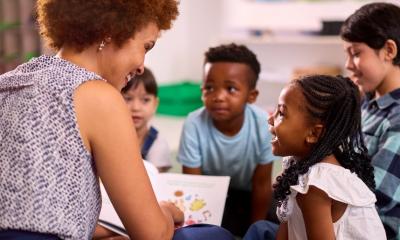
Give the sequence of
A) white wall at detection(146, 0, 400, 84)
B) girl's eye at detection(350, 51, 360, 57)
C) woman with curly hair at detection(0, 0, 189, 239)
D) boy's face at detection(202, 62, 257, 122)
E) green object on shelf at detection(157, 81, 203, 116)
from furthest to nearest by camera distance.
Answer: green object on shelf at detection(157, 81, 203, 116) → white wall at detection(146, 0, 400, 84) → boy's face at detection(202, 62, 257, 122) → girl's eye at detection(350, 51, 360, 57) → woman with curly hair at detection(0, 0, 189, 239)

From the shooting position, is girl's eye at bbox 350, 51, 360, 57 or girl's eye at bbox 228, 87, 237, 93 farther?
girl's eye at bbox 228, 87, 237, 93

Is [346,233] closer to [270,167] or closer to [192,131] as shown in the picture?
[270,167]

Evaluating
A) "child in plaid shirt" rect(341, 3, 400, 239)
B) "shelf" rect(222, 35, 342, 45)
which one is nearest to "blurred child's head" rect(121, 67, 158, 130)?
"child in plaid shirt" rect(341, 3, 400, 239)

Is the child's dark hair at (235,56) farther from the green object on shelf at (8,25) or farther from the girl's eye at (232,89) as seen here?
the green object on shelf at (8,25)

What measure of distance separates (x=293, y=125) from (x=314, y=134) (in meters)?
0.05

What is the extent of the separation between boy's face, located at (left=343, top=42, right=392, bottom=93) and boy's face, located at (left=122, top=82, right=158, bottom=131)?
28.8 inches

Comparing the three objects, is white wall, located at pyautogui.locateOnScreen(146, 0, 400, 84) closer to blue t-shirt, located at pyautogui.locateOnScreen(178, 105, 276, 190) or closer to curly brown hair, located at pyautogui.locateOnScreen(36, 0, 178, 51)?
blue t-shirt, located at pyautogui.locateOnScreen(178, 105, 276, 190)

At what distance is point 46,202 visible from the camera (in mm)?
781

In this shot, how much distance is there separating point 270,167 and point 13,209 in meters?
1.04

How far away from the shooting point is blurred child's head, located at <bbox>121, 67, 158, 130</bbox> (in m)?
1.68

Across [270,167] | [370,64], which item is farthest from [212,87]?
[370,64]

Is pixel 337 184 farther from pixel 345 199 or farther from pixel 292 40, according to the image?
pixel 292 40

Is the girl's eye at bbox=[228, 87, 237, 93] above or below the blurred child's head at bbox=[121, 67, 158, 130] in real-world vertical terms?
above

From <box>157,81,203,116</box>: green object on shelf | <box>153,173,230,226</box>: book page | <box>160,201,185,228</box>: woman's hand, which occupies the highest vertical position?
<box>160,201,185,228</box>: woman's hand
